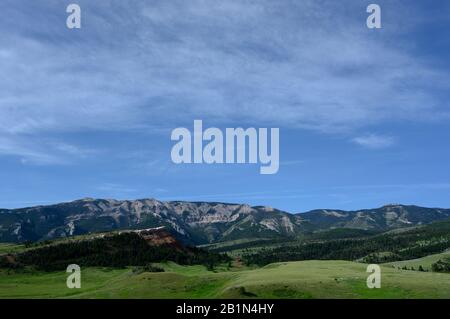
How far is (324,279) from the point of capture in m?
125

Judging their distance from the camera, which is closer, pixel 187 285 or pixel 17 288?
pixel 187 285
